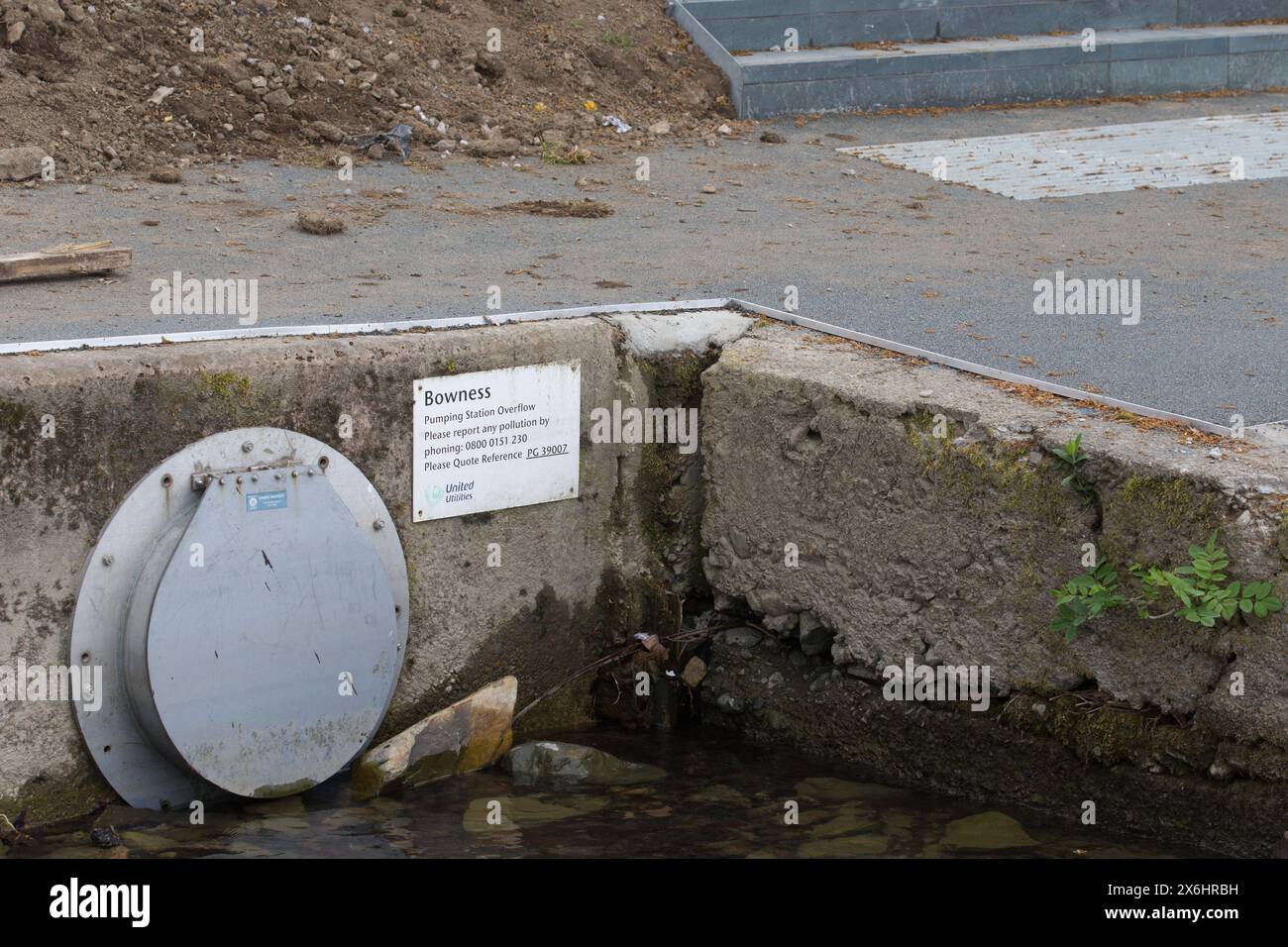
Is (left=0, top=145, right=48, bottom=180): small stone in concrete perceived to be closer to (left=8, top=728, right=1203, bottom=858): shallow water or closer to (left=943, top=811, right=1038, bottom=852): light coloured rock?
(left=8, top=728, right=1203, bottom=858): shallow water

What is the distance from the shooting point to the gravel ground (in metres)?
5.76

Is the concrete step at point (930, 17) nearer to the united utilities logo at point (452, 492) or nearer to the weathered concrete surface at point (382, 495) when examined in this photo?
the weathered concrete surface at point (382, 495)

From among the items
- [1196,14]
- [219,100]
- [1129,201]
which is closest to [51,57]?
[219,100]

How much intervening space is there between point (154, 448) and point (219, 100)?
440 centimetres

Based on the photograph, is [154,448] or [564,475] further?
[564,475]

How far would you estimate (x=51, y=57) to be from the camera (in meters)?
8.54

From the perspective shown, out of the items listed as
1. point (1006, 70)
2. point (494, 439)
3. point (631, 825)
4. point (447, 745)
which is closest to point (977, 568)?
point (631, 825)

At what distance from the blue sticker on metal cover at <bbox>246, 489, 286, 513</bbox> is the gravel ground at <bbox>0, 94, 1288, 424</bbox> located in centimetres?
71

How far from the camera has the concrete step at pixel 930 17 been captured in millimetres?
10789

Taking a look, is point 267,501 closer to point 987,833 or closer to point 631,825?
point 631,825

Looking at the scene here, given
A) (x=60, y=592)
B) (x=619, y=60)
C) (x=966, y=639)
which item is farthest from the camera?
(x=619, y=60)

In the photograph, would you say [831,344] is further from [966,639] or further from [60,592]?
[60,592]

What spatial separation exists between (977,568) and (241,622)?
2.53m

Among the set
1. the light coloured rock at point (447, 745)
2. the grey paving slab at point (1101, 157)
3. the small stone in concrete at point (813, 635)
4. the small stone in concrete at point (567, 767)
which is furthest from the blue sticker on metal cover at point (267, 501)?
the grey paving slab at point (1101, 157)
